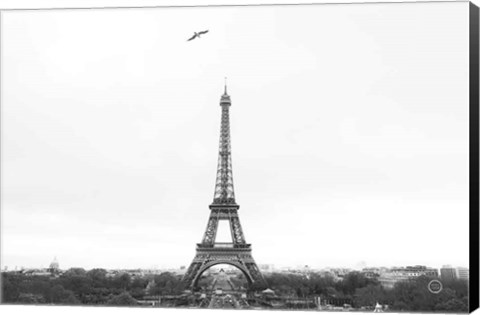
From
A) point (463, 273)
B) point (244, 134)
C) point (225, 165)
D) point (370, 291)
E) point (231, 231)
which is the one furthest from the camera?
point (244, 134)

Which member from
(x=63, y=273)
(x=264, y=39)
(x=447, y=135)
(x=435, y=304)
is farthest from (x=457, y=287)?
(x=63, y=273)

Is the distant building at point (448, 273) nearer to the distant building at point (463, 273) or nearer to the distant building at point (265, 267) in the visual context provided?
the distant building at point (463, 273)

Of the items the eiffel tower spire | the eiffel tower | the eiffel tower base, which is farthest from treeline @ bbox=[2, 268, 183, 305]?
the eiffel tower spire

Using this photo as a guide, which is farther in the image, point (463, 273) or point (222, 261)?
point (222, 261)

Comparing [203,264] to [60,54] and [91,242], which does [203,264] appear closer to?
[91,242]

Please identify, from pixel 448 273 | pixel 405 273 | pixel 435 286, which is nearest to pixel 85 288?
pixel 405 273

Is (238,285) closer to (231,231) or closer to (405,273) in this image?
(231,231)
